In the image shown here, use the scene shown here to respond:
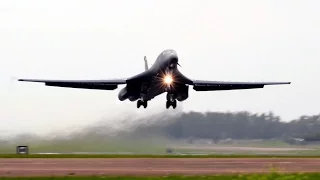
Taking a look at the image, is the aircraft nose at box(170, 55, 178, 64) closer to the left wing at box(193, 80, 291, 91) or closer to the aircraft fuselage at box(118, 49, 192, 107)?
the aircraft fuselage at box(118, 49, 192, 107)

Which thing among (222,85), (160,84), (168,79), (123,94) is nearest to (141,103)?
(123,94)

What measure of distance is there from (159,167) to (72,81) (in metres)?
22.6

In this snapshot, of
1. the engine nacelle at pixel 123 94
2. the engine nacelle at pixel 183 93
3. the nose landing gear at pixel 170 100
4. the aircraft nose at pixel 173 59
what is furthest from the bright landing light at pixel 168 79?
A: the engine nacelle at pixel 123 94

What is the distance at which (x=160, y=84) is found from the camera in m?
53.9

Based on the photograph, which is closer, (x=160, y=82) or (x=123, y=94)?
A: (x=160, y=82)

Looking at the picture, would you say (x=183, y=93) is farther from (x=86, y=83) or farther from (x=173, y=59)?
(x=86, y=83)

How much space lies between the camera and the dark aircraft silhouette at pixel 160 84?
5097cm

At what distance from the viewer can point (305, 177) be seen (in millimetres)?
29922

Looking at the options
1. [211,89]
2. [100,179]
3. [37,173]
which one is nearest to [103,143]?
[211,89]

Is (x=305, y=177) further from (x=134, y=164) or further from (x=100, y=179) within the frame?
(x=134, y=164)

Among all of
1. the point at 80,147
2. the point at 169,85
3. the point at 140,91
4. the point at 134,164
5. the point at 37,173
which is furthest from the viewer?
the point at 80,147

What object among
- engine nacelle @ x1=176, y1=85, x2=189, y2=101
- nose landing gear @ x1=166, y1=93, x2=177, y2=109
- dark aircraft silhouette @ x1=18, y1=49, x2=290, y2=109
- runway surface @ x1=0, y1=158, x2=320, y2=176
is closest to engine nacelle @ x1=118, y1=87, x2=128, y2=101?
dark aircraft silhouette @ x1=18, y1=49, x2=290, y2=109

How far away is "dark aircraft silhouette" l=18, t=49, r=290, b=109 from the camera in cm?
5097

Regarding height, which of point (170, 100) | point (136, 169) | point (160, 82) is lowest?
point (136, 169)
